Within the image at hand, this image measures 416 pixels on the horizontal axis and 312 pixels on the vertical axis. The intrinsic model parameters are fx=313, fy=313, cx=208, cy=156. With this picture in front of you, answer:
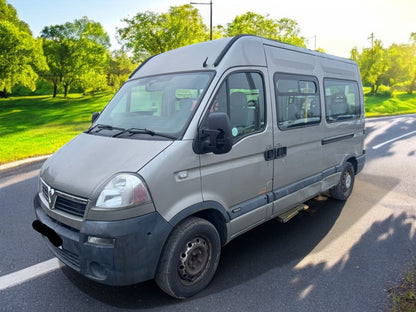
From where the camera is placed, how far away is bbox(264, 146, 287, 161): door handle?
370 centimetres

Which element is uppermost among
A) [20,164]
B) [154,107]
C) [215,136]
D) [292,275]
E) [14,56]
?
[14,56]

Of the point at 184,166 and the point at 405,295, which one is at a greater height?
the point at 184,166

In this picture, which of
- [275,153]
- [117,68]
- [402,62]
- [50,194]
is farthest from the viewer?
[117,68]

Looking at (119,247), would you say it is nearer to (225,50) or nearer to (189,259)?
(189,259)

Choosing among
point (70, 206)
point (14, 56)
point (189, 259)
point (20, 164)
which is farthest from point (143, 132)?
point (14, 56)

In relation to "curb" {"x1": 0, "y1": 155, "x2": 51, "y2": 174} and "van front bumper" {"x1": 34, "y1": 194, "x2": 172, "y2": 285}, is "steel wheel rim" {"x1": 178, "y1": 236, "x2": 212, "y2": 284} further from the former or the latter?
"curb" {"x1": 0, "y1": 155, "x2": 51, "y2": 174}

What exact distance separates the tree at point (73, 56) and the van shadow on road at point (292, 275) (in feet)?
122

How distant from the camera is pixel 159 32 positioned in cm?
2694

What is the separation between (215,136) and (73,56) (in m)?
39.4

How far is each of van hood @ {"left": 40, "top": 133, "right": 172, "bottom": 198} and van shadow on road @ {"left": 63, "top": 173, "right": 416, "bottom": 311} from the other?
1.15 m

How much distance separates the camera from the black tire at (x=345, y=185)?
564cm

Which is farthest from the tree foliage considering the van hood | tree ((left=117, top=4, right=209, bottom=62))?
the van hood

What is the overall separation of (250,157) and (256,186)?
39cm

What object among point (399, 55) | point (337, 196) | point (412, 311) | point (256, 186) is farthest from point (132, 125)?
point (399, 55)
